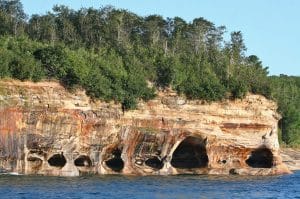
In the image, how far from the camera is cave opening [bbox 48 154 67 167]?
5212cm

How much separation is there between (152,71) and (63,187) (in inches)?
886

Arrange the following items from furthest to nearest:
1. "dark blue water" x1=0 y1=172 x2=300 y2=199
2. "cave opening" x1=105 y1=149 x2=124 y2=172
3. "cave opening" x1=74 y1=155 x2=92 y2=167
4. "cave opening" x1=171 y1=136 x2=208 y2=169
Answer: "cave opening" x1=171 y1=136 x2=208 y2=169 → "cave opening" x1=105 y1=149 x2=124 y2=172 → "cave opening" x1=74 y1=155 x2=92 y2=167 → "dark blue water" x1=0 y1=172 x2=300 y2=199

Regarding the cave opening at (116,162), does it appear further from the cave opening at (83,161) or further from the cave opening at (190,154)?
the cave opening at (190,154)

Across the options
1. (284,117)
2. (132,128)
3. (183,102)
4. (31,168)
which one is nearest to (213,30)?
(284,117)

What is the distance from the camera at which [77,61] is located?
181ft

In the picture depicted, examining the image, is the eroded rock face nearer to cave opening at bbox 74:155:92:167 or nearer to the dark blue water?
cave opening at bbox 74:155:92:167

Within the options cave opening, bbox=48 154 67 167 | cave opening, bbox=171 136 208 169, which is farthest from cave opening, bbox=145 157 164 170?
cave opening, bbox=48 154 67 167

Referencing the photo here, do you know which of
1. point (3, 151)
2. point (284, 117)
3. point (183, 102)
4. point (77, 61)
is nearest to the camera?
point (3, 151)

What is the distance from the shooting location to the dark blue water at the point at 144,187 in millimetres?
38500

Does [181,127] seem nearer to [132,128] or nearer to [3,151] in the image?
[132,128]

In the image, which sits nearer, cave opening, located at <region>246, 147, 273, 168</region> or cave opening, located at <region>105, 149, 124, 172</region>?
cave opening, located at <region>105, 149, 124, 172</region>

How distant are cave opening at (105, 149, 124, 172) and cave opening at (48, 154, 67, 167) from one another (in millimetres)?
4504

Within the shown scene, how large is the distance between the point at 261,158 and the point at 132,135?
1512 centimetres

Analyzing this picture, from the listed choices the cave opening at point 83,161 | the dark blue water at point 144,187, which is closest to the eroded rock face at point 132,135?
the cave opening at point 83,161
